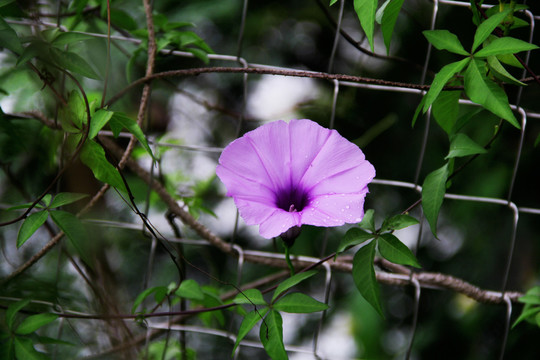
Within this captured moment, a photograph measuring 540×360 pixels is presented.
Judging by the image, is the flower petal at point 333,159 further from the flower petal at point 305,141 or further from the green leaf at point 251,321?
the green leaf at point 251,321

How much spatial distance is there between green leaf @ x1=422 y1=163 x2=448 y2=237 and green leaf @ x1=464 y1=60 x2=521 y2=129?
91 millimetres

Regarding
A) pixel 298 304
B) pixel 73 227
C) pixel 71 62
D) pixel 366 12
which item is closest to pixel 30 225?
pixel 73 227

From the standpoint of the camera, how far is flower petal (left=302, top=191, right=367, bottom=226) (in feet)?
1.57

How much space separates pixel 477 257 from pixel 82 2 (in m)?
0.81

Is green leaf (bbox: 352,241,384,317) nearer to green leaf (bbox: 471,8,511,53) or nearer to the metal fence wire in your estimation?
green leaf (bbox: 471,8,511,53)

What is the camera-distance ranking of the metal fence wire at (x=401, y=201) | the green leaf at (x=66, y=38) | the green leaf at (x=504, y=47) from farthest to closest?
the metal fence wire at (x=401, y=201)
the green leaf at (x=66, y=38)
the green leaf at (x=504, y=47)

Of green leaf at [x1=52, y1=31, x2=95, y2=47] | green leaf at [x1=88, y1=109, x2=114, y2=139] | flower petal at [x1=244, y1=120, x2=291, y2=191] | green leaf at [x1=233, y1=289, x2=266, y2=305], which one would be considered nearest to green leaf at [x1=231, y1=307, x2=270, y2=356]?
green leaf at [x1=233, y1=289, x2=266, y2=305]

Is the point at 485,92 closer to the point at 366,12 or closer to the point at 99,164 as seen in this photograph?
the point at 366,12

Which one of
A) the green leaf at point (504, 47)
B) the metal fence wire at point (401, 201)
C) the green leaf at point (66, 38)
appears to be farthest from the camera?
the metal fence wire at point (401, 201)

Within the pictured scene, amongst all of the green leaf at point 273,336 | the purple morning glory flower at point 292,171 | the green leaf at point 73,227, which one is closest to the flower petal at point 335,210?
the purple morning glory flower at point 292,171

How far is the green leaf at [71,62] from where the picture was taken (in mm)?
561

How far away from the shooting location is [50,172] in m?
0.76

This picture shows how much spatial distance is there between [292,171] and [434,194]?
5.5 inches

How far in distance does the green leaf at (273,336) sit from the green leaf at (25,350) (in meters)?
0.23
